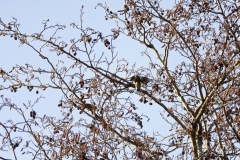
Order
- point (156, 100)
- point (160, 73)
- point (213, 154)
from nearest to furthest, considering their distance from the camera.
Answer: point (213, 154), point (156, 100), point (160, 73)

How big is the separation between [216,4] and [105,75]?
2083mm

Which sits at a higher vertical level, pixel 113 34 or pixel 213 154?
pixel 113 34

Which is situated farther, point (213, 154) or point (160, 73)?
point (160, 73)

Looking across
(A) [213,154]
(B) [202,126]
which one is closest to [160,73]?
(B) [202,126]

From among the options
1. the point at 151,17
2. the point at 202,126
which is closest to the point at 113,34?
the point at 151,17

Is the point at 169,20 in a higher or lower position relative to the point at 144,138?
higher

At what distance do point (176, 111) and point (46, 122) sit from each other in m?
2.05

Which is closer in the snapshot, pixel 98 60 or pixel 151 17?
pixel 98 60

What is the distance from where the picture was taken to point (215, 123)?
9492mm

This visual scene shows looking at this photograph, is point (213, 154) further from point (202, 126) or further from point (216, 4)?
point (216, 4)

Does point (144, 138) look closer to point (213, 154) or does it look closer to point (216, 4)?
point (213, 154)

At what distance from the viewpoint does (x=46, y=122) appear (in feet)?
31.9

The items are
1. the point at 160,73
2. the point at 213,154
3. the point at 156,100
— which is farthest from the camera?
the point at 160,73

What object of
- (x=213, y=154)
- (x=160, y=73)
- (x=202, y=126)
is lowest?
(x=213, y=154)
